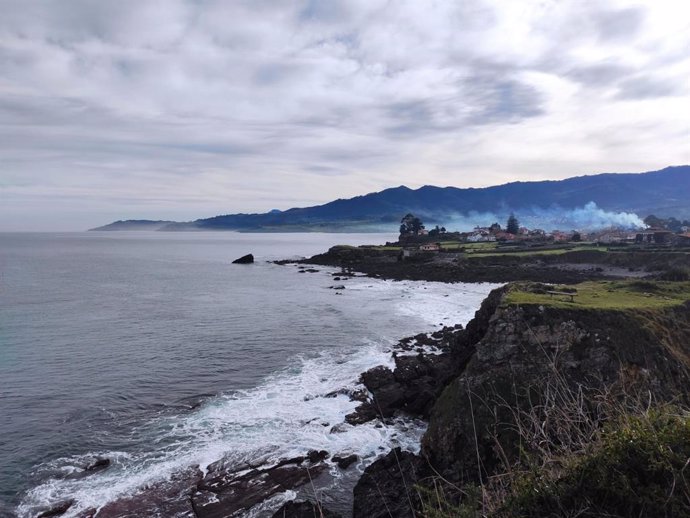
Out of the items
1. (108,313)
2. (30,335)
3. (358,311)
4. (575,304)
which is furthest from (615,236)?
(30,335)

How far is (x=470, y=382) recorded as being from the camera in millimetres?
18172

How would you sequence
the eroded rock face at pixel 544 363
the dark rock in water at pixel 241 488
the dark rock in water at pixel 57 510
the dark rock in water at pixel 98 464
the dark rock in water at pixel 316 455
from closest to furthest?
the dark rock in water at pixel 57 510 < the dark rock in water at pixel 241 488 < the dark rock in water at pixel 98 464 < the eroded rock face at pixel 544 363 < the dark rock in water at pixel 316 455

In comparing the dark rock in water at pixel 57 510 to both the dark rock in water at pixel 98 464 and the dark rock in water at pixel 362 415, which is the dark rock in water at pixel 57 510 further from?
the dark rock in water at pixel 362 415

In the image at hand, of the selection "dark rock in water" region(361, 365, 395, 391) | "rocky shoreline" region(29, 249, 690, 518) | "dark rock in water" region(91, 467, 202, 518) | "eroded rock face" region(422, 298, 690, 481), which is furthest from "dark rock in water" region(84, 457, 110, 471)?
"dark rock in water" region(361, 365, 395, 391)

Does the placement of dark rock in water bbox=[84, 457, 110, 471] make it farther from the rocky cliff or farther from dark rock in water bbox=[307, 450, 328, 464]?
the rocky cliff

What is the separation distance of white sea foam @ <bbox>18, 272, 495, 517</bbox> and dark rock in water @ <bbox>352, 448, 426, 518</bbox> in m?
1.08

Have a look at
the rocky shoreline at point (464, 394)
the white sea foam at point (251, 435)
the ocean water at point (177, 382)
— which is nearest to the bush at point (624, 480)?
the rocky shoreline at point (464, 394)

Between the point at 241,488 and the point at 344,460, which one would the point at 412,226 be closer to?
the point at 344,460

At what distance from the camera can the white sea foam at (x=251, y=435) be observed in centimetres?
1512

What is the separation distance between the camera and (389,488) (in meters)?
14.9

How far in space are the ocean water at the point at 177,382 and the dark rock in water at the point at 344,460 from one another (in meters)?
0.42

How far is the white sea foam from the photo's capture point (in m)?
15.1

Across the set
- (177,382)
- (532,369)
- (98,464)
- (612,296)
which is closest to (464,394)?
(532,369)

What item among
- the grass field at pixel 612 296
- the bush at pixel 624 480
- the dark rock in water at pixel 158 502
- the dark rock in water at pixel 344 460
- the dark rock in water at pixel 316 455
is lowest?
the dark rock in water at pixel 344 460
